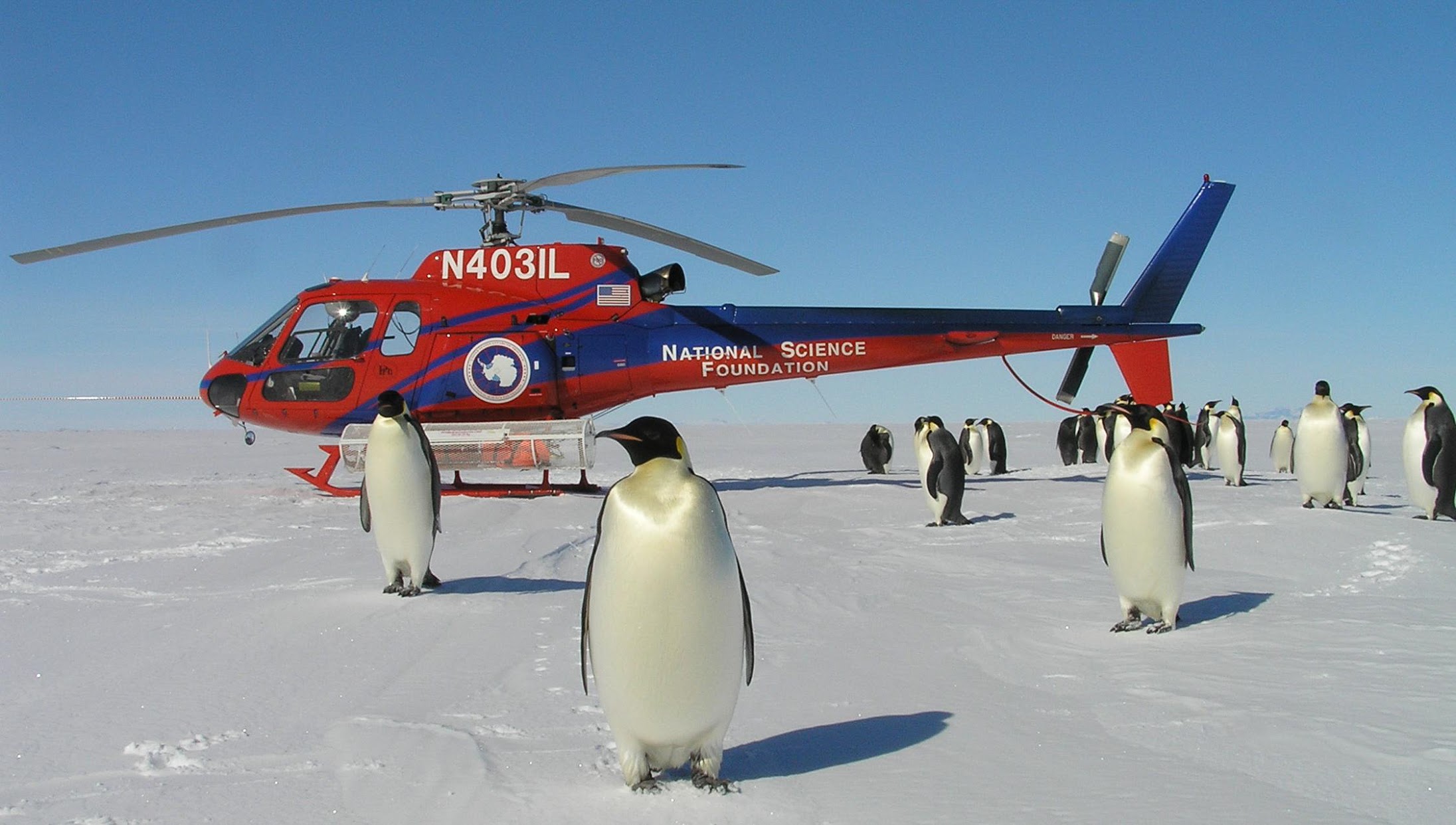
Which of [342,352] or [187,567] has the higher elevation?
[342,352]

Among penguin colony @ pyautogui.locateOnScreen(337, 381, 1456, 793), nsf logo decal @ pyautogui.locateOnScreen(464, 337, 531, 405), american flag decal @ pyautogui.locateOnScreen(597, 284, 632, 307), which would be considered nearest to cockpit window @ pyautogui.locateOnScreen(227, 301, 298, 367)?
nsf logo decal @ pyautogui.locateOnScreen(464, 337, 531, 405)

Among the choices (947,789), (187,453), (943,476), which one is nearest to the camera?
(947,789)

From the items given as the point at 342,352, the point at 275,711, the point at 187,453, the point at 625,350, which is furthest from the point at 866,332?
the point at 187,453

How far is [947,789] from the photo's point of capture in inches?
112

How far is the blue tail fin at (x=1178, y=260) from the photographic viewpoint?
12656 mm

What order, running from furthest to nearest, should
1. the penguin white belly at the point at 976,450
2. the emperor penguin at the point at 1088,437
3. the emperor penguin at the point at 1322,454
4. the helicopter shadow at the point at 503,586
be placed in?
the emperor penguin at the point at 1088,437
the penguin white belly at the point at 976,450
the emperor penguin at the point at 1322,454
the helicopter shadow at the point at 503,586

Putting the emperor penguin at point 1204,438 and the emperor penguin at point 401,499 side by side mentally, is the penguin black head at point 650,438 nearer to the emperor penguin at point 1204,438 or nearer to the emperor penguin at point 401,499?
the emperor penguin at point 401,499

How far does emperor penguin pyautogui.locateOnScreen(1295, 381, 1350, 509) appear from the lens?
10211 mm

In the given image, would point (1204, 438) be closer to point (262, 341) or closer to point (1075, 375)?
point (1075, 375)

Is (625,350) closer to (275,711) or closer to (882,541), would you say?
(882,541)

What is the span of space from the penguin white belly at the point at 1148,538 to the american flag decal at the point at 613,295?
778cm

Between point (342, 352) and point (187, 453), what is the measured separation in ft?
69.8

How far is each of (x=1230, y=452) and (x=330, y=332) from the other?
1090 centimetres

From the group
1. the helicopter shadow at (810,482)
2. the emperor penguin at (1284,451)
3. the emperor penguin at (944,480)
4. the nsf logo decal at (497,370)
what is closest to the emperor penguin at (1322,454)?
the emperor penguin at (944,480)
